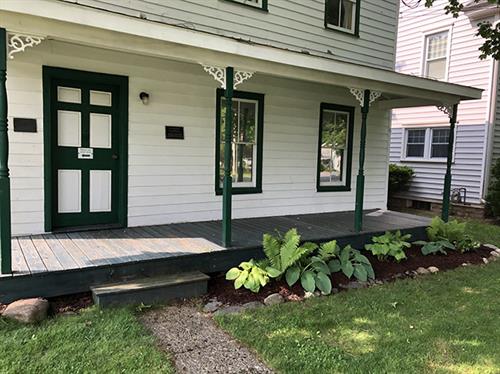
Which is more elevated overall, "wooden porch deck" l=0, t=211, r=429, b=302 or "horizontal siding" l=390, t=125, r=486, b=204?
"horizontal siding" l=390, t=125, r=486, b=204

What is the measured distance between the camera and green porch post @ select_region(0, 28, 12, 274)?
353 centimetres

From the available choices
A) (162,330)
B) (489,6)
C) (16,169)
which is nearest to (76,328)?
(162,330)

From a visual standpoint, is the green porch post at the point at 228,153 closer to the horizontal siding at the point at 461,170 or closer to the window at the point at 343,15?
the window at the point at 343,15

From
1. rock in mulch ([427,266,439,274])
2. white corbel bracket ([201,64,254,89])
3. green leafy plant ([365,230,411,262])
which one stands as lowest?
rock in mulch ([427,266,439,274])

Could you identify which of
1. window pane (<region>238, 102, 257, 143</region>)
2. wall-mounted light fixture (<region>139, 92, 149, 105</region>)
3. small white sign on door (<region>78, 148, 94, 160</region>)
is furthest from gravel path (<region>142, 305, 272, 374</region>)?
window pane (<region>238, 102, 257, 143</region>)

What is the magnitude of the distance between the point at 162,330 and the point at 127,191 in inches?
103

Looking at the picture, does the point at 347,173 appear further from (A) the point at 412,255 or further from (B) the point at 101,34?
(B) the point at 101,34

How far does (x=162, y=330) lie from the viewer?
141 inches

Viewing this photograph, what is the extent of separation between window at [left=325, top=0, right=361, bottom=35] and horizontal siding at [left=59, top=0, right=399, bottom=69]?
160 millimetres

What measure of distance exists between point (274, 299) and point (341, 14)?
20.0 feet

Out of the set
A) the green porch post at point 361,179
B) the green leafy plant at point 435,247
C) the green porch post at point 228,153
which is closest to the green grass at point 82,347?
the green porch post at point 228,153

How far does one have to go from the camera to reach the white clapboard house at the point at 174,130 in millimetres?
4043

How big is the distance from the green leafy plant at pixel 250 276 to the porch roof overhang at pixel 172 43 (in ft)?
7.86

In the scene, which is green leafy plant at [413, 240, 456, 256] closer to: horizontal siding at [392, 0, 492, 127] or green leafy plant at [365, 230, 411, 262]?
green leafy plant at [365, 230, 411, 262]
